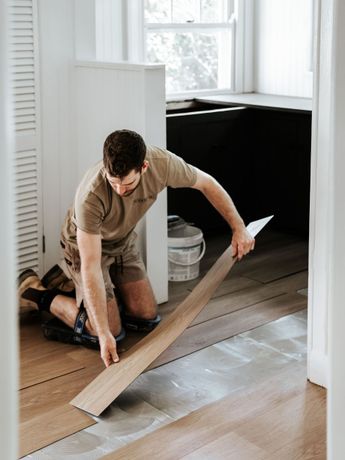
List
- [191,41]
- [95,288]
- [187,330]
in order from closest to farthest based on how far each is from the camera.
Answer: [95,288] → [187,330] → [191,41]

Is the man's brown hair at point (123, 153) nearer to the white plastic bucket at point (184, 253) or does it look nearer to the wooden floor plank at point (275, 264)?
the white plastic bucket at point (184, 253)

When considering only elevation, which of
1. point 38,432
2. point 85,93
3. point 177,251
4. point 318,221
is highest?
point 85,93

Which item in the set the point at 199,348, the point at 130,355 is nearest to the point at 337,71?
the point at 130,355

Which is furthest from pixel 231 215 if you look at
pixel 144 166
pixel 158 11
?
pixel 158 11

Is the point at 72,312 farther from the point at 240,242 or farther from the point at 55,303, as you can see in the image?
the point at 240,242

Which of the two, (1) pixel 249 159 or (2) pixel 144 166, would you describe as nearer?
(2) pixel 144 166

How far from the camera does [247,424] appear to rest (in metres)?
2.59

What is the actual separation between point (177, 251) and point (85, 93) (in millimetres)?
1017

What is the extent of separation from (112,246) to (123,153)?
2.26 feet

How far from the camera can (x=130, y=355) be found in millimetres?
2953

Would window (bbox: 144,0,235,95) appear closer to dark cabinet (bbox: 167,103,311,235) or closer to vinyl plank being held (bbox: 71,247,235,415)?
dark cabinet (bbox: 167,103,311,235)

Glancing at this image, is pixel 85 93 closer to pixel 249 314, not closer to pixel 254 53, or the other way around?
pixel 249 314

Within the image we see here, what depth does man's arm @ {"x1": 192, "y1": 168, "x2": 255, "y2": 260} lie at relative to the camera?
3236mm

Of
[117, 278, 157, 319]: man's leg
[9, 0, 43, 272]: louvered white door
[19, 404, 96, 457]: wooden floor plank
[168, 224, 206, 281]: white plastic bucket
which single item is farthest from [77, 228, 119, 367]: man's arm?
[168, 224, 206, 281]: white plastic bucket
